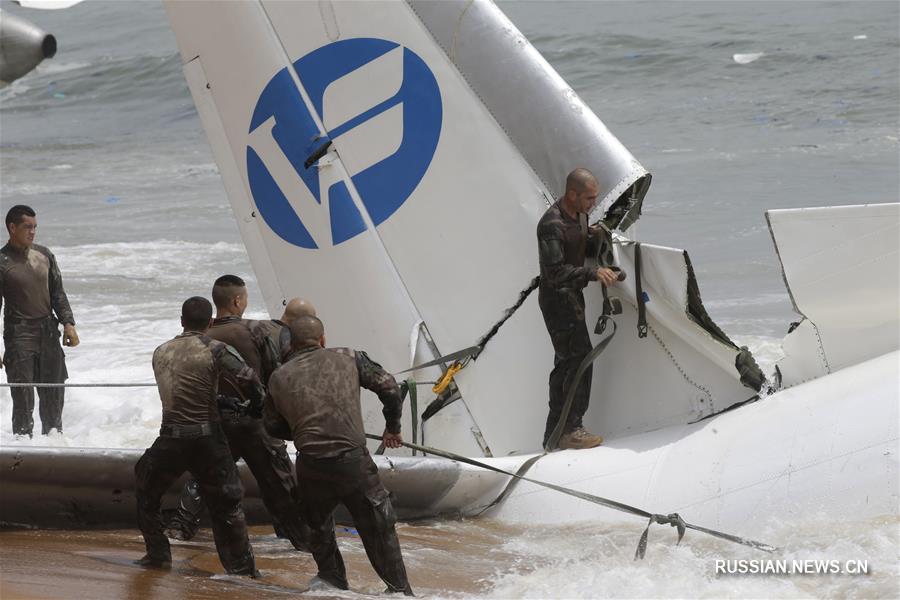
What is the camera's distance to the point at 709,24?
29.6 meters

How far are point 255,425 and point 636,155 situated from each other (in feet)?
51.2

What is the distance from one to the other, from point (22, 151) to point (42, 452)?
23725 millimetres

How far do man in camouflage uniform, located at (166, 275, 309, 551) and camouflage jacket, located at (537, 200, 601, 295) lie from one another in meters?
1.11

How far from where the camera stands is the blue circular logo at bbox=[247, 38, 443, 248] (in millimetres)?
5418

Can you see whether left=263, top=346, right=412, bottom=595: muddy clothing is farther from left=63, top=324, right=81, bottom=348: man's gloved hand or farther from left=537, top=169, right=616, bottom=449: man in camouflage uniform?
left=63, top=324, right=81, bottom=348: man's gloved hand

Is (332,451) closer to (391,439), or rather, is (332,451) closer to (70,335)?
(391,439)

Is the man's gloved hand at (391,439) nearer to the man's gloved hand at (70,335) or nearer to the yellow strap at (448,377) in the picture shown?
the yellow strap at (448,377)

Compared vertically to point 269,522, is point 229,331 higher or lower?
higher

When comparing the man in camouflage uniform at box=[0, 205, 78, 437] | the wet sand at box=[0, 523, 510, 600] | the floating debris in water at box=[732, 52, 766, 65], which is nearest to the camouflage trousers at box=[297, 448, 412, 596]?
the wet sand at box=[0, 523, 510, 600]

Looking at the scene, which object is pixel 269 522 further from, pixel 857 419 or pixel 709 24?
pixel 709 24

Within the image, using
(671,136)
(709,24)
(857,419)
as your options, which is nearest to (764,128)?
(671,136)

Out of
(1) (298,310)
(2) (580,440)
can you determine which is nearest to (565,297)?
(2) (580,440)

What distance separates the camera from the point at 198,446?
4555 millimetres

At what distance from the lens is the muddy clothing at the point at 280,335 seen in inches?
189
